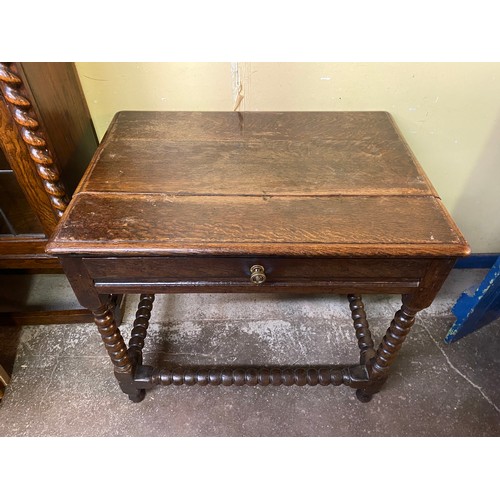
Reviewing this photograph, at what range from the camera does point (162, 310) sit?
1.41 metres

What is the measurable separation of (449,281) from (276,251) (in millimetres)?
1190

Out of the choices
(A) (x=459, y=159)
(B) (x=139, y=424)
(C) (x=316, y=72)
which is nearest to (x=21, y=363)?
(B) (x=139, y=424)

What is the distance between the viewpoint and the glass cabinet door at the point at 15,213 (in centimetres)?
103

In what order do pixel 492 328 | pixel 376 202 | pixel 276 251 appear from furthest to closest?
pixel 492 328, pixel 376 202, pixel 276 251

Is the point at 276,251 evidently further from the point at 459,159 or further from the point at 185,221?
the point at 459,159

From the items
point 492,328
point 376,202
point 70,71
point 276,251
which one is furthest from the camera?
point 492,328

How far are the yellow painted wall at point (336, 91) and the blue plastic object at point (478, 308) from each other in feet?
1.47

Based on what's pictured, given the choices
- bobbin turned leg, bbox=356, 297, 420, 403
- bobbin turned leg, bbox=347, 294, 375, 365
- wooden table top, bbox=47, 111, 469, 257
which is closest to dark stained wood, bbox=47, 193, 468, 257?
wooden table top, bbox=47, 111, 469, 257

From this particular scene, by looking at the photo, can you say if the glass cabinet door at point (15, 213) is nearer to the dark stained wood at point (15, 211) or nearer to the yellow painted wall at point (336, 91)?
the dark stained wood at point (15, 211)

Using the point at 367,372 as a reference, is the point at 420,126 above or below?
above

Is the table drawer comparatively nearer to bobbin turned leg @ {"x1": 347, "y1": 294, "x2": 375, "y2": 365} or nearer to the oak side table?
the oak side table

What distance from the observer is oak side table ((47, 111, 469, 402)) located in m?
0.69

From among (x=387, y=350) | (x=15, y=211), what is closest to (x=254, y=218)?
(x=387, y=350)

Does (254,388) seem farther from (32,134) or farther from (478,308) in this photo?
(32,134)
